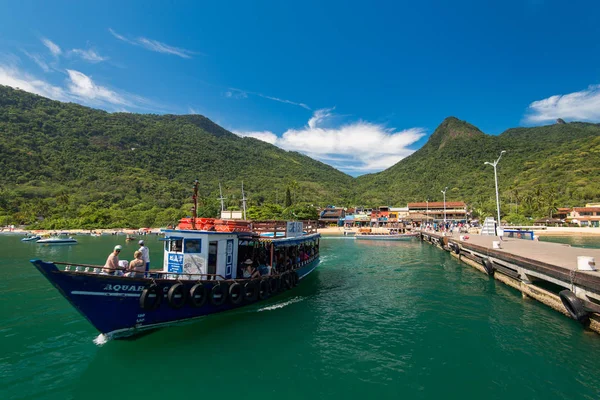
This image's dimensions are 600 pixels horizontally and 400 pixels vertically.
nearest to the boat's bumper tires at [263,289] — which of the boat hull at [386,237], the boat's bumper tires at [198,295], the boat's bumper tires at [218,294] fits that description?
the boat's bumper tires at [218,294]

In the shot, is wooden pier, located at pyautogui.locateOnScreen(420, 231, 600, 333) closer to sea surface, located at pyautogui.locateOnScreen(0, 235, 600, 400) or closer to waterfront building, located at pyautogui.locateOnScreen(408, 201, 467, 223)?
sea surface, located at pyautogui.locateOnScreen(0, 235, 600, 400)

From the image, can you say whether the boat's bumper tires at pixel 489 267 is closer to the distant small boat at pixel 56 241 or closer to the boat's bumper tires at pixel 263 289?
the boat's bumper tires at pixel 263 289

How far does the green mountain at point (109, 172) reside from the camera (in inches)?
3762

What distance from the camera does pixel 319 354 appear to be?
9859 mm

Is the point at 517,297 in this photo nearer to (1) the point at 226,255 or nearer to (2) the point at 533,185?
(1) the point at 226,255

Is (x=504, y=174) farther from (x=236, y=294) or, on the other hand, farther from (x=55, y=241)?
(x=55, y=241)

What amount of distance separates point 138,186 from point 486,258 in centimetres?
12727

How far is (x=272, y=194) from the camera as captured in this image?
13612 centimetres

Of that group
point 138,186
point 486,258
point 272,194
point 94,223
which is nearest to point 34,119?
point 138,186

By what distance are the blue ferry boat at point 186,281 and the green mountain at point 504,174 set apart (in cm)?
8699

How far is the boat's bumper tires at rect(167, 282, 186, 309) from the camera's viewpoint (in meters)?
10.4

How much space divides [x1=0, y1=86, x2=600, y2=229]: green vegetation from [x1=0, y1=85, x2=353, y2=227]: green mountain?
0.45 m

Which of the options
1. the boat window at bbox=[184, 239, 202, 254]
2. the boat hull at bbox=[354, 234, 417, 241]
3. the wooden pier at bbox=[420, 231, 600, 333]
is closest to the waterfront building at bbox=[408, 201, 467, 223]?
the boat hull at bbox=[354, 234, 417, 241]

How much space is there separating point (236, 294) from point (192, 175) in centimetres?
15240
